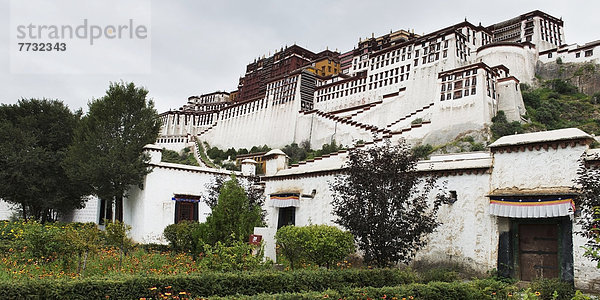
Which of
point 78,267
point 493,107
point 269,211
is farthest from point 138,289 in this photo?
point 493,107

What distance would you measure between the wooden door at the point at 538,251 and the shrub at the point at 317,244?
4.36 metres

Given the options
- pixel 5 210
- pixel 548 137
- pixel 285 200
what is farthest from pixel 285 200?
pixel 5 210

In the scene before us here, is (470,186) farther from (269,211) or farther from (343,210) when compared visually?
(269,211)

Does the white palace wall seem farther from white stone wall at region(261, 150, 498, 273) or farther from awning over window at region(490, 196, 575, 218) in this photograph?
awning over window at region(490, 196, 575, 218)

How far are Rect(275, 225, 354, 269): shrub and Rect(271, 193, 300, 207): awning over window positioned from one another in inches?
231

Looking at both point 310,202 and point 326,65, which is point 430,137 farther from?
point 326,65

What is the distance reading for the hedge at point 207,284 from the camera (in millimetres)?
6555

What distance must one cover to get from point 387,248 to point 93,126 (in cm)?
1542

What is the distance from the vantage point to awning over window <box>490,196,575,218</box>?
10023 millimetres

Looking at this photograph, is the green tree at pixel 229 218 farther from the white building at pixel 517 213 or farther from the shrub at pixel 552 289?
the shrub at pixel 552 289

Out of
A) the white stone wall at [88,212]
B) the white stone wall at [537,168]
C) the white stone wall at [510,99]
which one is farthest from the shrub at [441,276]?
the white stone wall at [510,99]

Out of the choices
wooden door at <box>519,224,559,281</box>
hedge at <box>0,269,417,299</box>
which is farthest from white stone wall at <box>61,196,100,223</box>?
wooden door at <box>519,224,559,281</box>

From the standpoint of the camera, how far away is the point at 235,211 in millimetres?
11977

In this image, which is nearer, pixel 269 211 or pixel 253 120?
pixel 269 211
